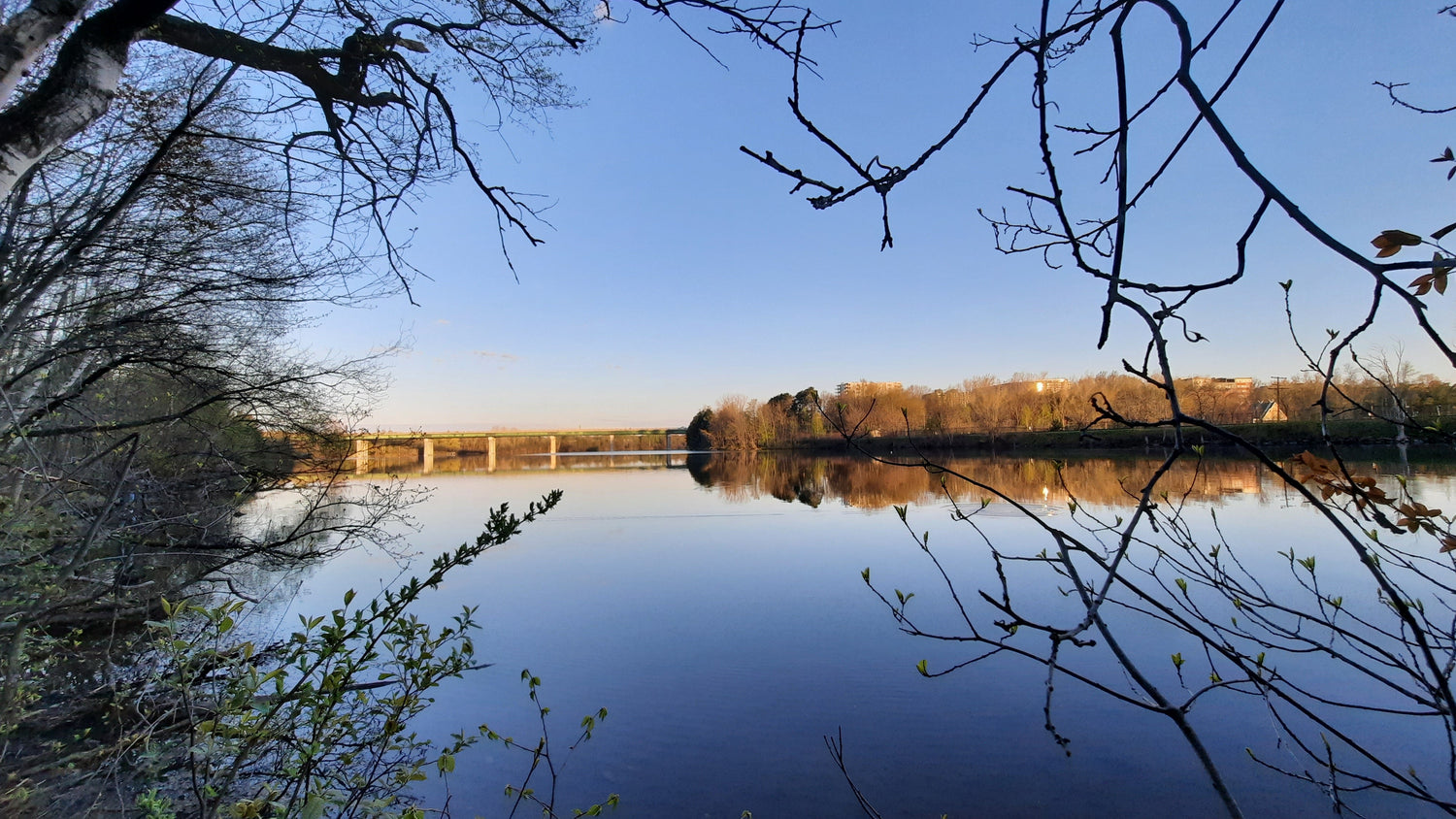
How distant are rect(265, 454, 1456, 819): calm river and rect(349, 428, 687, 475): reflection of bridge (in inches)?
65.6

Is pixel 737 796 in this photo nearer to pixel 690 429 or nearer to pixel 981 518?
pixel 981 518

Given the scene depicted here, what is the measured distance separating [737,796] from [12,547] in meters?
4.30

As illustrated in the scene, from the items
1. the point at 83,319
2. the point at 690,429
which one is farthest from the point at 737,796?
the point at 690,429

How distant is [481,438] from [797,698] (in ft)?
196

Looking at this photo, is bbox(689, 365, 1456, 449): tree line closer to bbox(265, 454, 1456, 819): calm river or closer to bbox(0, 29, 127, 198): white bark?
bbox(265, 454, 1456, 819): calm river

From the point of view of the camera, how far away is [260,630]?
7855 mm

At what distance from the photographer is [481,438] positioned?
200 feet

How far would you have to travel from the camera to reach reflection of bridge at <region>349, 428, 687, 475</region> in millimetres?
6336

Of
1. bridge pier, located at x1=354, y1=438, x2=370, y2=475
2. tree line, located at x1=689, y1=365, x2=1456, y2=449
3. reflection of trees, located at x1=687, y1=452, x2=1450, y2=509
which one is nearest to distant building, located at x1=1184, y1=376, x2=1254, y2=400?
tree line, located at x1=689, y1=365, x2=1456, y2=449

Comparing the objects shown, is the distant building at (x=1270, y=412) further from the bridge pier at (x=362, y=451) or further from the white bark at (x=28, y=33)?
the bridge pier at (x=362, y=451)

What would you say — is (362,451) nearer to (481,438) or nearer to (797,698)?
(797,698)

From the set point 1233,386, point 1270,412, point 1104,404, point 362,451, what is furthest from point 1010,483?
point 1104,404

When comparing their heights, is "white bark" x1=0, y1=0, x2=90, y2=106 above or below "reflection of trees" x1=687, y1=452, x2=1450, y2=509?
above

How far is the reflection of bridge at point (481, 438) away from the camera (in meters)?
6.34
